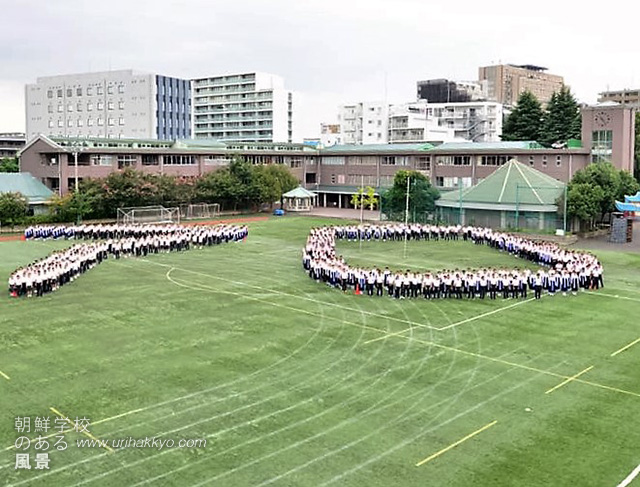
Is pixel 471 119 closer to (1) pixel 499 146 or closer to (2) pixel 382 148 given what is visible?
(2) pixel 382 148

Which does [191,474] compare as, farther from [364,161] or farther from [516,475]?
[364,161]

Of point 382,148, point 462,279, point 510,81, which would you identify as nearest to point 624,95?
point 510,81

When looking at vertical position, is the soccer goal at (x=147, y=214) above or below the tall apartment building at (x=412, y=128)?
below

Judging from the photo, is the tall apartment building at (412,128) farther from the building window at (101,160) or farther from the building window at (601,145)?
the building window at (101,160)

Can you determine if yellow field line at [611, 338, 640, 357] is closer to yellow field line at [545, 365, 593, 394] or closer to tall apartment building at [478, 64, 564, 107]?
yellow field line at [545, 365, 593, 394]

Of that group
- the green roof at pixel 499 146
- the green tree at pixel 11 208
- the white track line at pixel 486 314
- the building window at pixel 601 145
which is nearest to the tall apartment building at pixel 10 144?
the green tree at pixel 11 208
